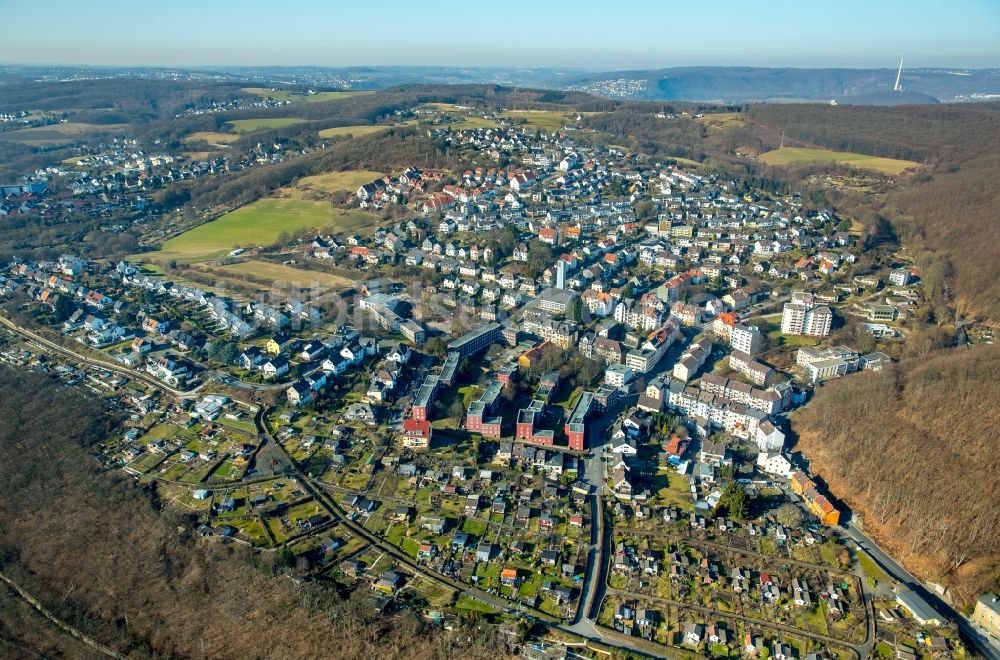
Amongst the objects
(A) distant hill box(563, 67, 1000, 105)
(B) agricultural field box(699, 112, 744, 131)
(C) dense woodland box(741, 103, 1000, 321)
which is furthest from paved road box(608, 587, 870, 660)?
(A) distant hill box(563, 67, 1000, 105)

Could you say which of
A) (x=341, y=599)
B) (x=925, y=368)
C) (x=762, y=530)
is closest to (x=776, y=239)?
(x=925, y=368)

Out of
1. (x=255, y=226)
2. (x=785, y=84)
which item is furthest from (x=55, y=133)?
(x=785, y=84)

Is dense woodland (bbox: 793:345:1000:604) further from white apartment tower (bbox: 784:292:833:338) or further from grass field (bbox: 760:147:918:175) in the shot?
grass field (bbox: 760:147:918:175)

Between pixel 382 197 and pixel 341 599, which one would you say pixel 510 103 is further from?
pixel 341 599

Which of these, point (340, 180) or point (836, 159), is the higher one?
point (836, 159)

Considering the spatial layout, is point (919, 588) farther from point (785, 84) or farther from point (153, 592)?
point (785, 84)

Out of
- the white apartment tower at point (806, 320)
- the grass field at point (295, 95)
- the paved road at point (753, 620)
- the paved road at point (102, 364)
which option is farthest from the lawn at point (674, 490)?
the grass field at point (295, 95)
